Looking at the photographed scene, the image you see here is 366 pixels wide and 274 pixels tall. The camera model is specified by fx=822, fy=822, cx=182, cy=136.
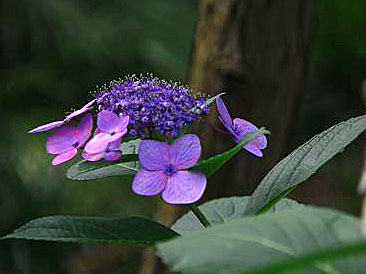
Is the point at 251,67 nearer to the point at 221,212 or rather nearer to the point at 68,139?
the point at 221,212

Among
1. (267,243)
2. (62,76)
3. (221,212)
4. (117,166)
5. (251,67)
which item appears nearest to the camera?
(267,243)

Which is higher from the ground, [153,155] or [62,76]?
[153,155]

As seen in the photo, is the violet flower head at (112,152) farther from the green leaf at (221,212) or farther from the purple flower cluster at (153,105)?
the green leaf at (221,212)

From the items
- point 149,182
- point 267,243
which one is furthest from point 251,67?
point 267,243

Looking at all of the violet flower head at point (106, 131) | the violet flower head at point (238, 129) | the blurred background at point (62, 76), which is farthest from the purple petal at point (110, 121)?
the blurred background at point (62, 76)

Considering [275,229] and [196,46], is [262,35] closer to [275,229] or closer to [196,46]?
[196,46]

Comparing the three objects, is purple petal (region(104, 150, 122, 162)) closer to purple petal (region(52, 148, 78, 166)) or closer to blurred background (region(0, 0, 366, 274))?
purple petal (region(52, 148, 78, 166))

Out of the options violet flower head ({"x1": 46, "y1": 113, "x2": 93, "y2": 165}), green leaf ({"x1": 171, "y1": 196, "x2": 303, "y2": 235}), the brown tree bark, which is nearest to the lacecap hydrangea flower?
violet flower head ({"x1": 46, "y1": 113, "x2": 93, "y2": 165})
